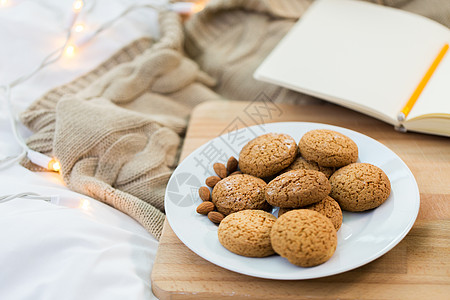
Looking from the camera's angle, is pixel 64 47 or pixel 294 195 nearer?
pixel 294 195

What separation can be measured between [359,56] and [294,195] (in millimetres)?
496

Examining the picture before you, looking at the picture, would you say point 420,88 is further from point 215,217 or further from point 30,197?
point 30,197

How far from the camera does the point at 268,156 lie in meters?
0.69

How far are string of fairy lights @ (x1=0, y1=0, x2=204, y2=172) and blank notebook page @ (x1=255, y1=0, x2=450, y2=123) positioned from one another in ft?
1.28

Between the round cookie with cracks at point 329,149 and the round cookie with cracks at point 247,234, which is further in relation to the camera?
the round cookie with cracks at point 329,149

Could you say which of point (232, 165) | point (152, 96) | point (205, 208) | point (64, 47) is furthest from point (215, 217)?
point (64, 47)

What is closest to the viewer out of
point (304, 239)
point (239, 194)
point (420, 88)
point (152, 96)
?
point (304, 239)

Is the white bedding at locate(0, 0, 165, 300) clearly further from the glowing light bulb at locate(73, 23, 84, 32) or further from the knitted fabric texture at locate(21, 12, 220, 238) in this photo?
the glowing light bulb at locate(73, 23, 84, 32)

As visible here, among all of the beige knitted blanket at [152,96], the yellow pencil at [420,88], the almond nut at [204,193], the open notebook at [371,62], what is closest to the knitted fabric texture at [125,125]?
the beige knitted blanket at [152,96]

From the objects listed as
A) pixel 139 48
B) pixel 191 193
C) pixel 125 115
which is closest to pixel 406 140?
pixel 191 193

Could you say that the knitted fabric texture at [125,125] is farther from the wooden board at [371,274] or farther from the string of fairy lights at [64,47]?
the wooden board at [371,274]

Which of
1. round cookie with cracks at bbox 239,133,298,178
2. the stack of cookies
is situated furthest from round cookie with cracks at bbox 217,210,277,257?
round cookie with cracks at bbox 239,133,298,178

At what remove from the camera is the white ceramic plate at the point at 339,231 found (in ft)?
1.79

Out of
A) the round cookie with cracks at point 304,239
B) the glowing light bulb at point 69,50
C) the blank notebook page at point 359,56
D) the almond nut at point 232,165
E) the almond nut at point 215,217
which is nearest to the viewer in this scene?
the round cookie with cracks at point 304,239
